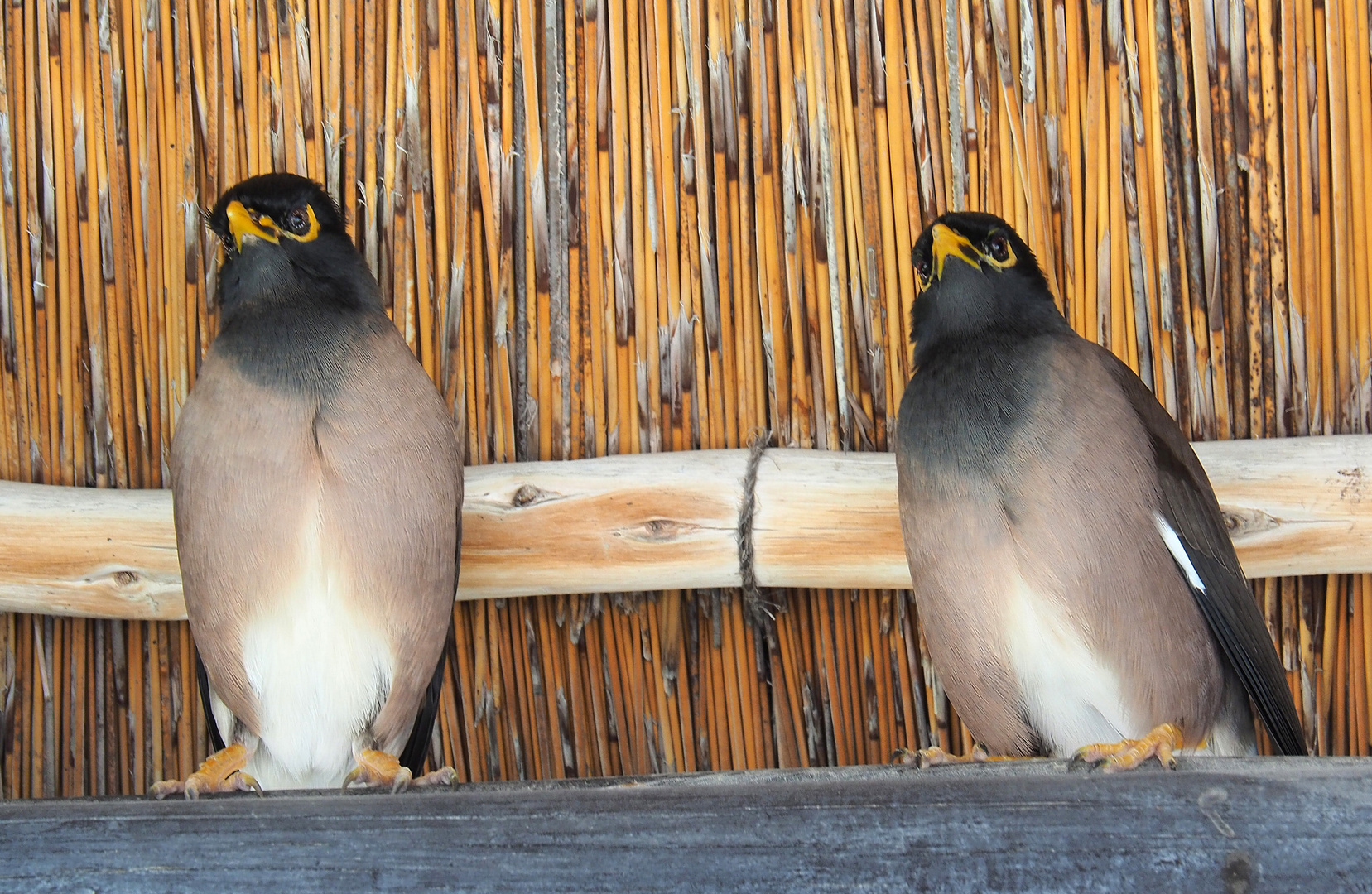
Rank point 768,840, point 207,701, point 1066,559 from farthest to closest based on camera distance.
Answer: point 207,701 → point 1066,559 → point 768,840

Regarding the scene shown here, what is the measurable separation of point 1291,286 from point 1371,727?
0.91 metres

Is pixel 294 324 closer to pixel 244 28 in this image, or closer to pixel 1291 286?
pixel 244 28

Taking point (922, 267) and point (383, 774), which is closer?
point (383, 774)

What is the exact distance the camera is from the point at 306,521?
1786 mm

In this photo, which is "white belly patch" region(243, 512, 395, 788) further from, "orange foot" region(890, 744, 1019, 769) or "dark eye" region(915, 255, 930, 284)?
"dark eye" region(915, 255, 930, 284)

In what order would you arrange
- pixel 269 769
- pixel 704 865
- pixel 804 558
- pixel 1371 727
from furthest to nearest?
pixel 1371 727 → pixel 804 558 → pixel 269 769 → pixel 704 865

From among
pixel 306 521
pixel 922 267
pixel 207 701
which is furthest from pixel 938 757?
pixel 207 701

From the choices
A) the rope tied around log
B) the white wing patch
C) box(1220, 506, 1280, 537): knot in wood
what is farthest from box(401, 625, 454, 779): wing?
box(1220, 506, 1280, 537): knot in wood

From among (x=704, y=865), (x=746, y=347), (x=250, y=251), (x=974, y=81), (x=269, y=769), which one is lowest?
(x=269, y=769)

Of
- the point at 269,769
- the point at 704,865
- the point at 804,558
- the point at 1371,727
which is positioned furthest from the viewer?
the point at 1371,727

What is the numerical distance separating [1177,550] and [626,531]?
0.97 metres

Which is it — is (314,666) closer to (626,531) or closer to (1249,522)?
(626,531)

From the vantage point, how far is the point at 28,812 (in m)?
1.31

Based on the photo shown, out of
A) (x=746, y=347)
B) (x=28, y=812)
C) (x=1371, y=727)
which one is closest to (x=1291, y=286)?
(x=1371, y=727)
